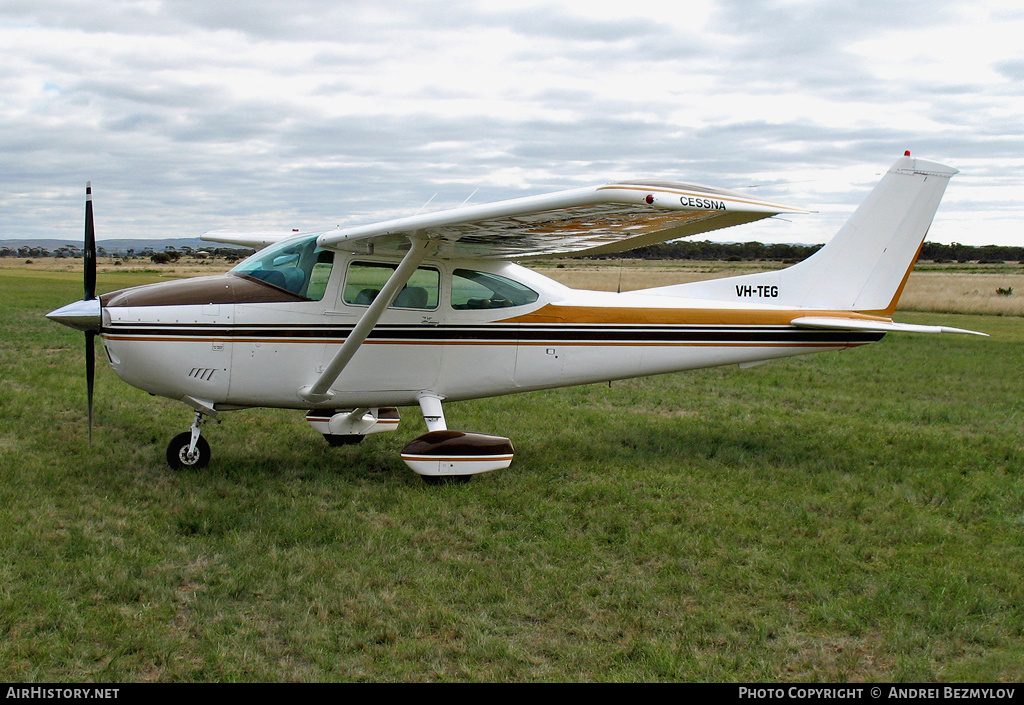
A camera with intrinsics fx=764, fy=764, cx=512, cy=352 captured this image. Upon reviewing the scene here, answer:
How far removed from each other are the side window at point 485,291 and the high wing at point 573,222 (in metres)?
0.21

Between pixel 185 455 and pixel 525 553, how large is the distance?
344 cm

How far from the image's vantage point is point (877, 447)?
7.98m

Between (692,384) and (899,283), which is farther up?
(899,283)

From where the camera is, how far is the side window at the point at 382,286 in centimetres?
675

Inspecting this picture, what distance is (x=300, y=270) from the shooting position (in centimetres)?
668

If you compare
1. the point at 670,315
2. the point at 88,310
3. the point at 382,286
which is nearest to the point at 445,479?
the point at 382,286

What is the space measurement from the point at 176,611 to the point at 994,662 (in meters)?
4.19

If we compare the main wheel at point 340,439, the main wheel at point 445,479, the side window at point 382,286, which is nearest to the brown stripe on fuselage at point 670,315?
the side window at point 382,286

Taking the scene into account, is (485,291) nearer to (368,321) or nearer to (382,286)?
(382,286)

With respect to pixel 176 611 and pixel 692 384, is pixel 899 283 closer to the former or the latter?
pixel 692 384

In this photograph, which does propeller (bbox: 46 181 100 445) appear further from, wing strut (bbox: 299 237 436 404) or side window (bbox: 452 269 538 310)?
side window (bbox: 452 269 538 310)

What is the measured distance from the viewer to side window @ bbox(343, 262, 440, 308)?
22.1 ft

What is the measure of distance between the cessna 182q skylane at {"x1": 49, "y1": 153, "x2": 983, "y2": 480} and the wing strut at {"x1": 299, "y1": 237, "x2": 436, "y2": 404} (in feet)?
0.05
